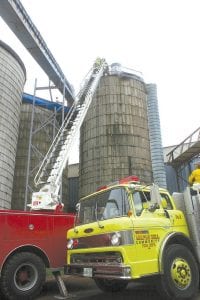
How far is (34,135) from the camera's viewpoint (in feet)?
80.7

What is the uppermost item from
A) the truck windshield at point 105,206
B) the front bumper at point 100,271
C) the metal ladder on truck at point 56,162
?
the metal ladder on truck at point 56,162

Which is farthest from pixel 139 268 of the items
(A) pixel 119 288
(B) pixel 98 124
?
(B) pixel 98 124

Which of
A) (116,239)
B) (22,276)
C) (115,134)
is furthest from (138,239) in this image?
(115,134)

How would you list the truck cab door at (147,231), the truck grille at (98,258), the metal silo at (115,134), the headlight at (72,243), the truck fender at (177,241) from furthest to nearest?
the metal silo at (115,134) < the headlight at (72,243) < the truck fender at (177,241) < the truck cab door at (147,231) < the truck grille at (98,258)

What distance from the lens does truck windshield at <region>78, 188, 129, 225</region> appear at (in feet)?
22.8

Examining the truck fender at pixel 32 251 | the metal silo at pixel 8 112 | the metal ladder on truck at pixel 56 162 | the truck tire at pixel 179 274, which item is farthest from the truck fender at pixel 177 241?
the metal silo at pixel 8 112

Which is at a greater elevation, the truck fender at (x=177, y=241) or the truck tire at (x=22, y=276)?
the truck fender at (x=177, y=241)

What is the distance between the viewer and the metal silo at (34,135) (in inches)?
909

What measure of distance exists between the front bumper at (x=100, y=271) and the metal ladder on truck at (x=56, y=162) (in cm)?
394

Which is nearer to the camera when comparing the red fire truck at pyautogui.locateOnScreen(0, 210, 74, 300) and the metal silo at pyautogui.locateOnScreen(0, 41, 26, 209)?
the red fire truck at pyautogui.locateOnScreen(0, 210, 74, 300)

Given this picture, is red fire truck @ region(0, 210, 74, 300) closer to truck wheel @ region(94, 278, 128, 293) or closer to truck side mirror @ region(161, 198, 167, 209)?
truck wheel @ region(94, 278, 128, 293)

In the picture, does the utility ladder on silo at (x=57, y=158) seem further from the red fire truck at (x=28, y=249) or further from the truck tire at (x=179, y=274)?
the truck tire at (x=179, y=274)

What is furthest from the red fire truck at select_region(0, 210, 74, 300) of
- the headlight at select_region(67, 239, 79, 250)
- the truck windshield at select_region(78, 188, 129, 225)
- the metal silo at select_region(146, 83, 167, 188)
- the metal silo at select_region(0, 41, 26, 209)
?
the metal silo at select_region(146, 83, 167, 188)

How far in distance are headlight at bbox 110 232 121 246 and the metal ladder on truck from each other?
4853 millimetres
